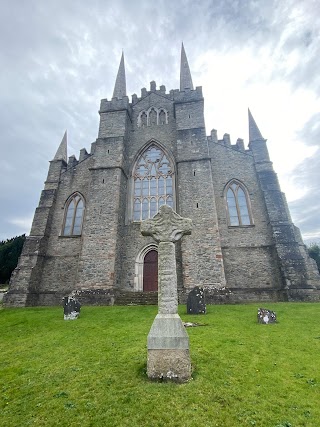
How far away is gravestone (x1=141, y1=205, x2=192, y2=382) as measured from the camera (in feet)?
13.7

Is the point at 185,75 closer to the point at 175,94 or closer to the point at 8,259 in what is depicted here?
the point at 175,94

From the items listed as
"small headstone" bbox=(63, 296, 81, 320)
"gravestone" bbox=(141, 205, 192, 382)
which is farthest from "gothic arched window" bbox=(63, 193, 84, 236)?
"gravestone" bbox=(141, 205, 192, 382)

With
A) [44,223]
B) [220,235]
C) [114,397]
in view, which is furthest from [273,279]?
[44,223]

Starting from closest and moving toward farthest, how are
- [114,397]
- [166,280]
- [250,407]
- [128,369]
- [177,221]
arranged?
[250,407] → [114,397] → [128,369] → [166,280] → [177,221]

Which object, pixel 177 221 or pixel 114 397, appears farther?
pixel 177 221

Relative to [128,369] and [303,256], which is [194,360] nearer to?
[128,369]

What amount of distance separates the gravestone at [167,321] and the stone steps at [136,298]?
9957 millimetres

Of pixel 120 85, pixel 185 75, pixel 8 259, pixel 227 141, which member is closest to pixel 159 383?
pixel 227 141

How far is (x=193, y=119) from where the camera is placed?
18.9 meters

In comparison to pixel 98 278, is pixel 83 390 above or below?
below

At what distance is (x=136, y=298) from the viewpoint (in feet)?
47.3

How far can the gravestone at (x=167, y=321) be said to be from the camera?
4172mm

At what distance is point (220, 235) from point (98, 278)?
29.1 ft

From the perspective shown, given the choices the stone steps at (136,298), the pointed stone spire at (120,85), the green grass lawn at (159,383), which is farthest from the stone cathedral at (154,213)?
the green grass lawn at (159,383)
